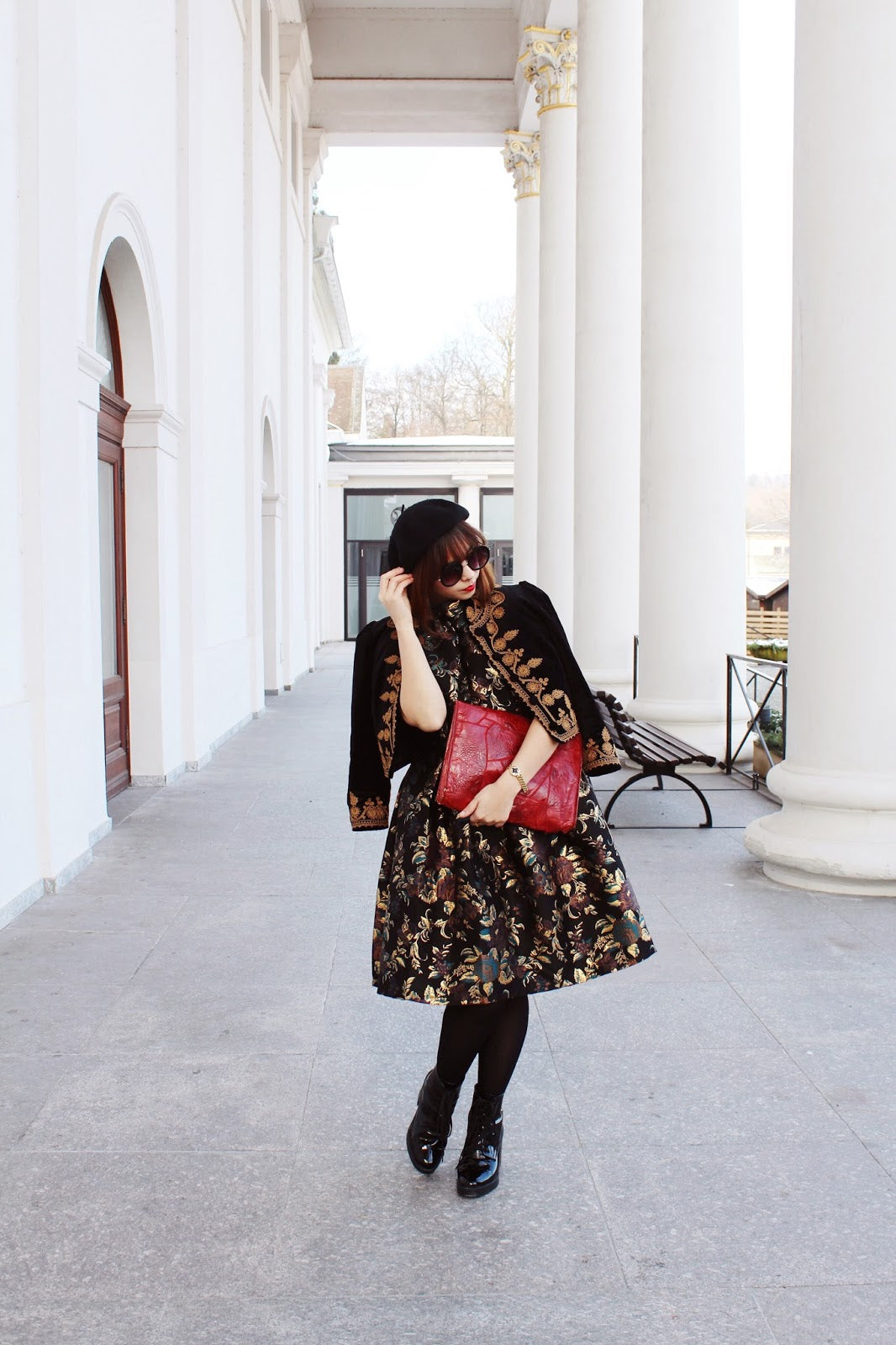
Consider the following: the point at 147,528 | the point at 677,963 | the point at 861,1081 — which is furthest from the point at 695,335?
the point at 861,1081

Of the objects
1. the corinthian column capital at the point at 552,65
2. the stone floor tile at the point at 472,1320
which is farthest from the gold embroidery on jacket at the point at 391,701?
the corinthian column capital at the point at 552,65

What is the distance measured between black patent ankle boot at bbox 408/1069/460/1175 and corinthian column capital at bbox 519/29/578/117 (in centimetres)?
1647

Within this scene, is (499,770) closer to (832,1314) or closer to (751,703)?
(832,1314)

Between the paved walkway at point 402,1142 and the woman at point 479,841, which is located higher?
the woman at point 479,841

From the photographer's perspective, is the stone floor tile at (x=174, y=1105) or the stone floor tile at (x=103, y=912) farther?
the stone floor tile at (x=103, y=912)

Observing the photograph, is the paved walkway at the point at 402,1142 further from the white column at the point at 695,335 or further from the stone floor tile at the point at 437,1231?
the white column at the point at 695,335

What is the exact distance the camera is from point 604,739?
3.22 m

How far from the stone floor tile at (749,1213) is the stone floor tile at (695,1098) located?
0.08 meters

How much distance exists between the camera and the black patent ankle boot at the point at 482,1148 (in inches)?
126

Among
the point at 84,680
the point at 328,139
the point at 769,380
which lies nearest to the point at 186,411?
the point at 84,680

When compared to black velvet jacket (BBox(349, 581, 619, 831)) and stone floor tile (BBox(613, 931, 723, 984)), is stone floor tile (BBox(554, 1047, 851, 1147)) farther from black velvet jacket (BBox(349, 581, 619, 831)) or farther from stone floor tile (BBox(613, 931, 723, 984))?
black velvet jacket (BBox(349, 581, 619, 831))

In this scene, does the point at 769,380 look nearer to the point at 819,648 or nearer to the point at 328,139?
the point at 328,139

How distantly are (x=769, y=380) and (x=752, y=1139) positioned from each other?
189ft

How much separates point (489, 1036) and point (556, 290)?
1585cm
